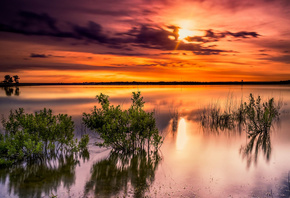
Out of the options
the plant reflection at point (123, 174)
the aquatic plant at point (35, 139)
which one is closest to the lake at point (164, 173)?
the plant reflection at point (123, 174)

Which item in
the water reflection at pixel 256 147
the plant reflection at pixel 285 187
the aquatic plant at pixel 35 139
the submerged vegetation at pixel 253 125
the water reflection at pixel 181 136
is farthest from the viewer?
the water reflection at pixel 181 136

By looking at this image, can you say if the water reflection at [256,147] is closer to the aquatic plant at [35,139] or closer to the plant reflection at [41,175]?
the plant reflection at [41,175]

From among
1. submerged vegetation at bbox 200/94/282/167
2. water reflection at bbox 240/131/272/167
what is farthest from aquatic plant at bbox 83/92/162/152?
submerged vegetation at bbox 200/94/282/167

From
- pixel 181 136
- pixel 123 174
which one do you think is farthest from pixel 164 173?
pixel 181 136

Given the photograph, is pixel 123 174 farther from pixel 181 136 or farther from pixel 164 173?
pixel 181 136

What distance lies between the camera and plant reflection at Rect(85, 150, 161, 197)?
7.65 meters

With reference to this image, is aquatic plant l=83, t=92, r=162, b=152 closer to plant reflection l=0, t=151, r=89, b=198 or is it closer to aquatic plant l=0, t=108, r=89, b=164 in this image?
aquatic plant l=0, t=108, r=89, b=164

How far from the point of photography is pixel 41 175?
345 inches

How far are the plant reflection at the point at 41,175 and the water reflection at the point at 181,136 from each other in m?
5.19

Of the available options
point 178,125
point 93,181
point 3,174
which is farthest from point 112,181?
point 178,125

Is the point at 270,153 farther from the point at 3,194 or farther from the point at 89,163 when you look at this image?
the point at 3,194

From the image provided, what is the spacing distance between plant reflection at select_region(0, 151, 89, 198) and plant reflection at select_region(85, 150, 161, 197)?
920mm

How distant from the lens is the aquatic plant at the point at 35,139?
9.77 meters

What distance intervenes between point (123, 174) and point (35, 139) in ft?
14.8
